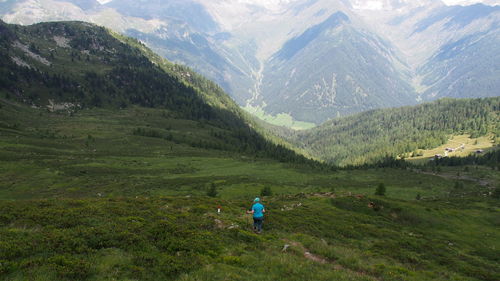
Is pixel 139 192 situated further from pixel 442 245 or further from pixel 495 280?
pixel 495 280

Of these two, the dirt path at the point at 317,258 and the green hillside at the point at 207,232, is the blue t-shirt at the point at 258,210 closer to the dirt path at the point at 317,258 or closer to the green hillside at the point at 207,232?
the green hillside at the point at 207,232

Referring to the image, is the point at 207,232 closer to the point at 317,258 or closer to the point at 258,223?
the point at 258,223

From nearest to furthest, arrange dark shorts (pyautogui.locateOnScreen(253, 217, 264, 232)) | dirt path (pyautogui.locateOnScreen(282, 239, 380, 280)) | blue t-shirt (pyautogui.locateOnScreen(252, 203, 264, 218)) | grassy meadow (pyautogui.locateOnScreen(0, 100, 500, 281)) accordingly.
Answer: grassy meadow (pyautogui.locateOnScreen(0, 100, 500, 281)) → dirt path (pyautogui.locateOnScreen(282, 239, 380, 280)) → blue t-shirt (pyautogui.locateOnScreen(252, 203, 264, 218)) → dark shorts (pyautogui.locateOnScreen(253, 217, 264, 232))

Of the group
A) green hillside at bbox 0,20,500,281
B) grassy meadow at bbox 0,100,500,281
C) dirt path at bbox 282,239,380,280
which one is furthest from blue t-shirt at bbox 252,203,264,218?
dirt path at bbox 282,239,380,280

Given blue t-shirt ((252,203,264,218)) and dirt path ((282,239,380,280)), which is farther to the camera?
blue t-shirt ((252,203,264,218))

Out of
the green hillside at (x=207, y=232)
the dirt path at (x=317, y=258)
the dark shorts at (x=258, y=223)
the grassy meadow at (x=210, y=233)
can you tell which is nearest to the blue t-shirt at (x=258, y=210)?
the dark shorts at (x=258, y=223)

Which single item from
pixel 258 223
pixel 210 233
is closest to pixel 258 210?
pixel 258 223

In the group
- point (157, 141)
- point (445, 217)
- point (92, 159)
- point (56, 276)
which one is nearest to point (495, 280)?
point (445, 217)

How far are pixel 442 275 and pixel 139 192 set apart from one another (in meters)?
63.1

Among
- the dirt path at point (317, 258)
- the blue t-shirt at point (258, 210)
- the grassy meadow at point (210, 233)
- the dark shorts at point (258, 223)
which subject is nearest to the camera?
the grassy meadow at point (210, 233)

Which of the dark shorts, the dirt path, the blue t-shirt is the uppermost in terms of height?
the blue t-shirt

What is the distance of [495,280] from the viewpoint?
2553 centimetres

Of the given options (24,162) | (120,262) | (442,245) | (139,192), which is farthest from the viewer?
(24,162)

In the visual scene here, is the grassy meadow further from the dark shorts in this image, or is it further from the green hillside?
the dark shorts
